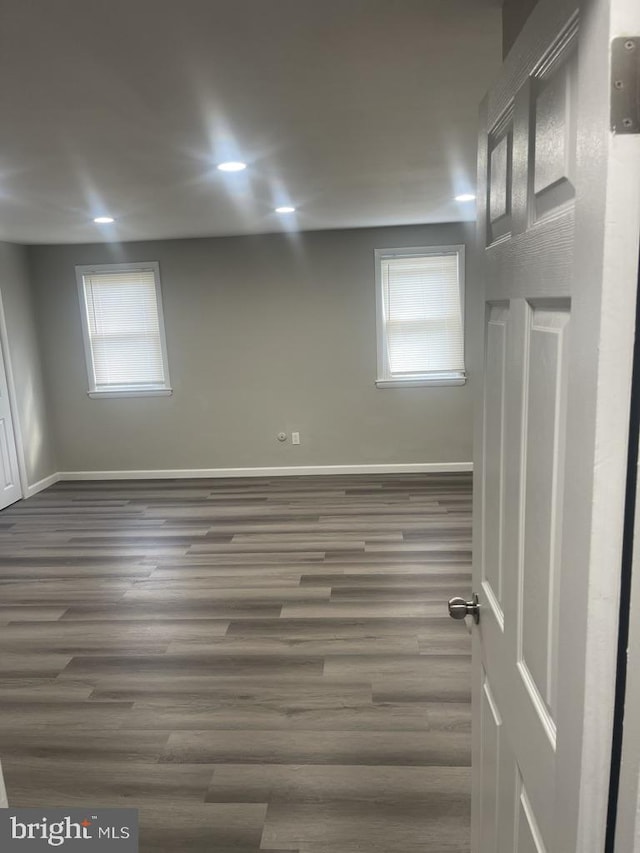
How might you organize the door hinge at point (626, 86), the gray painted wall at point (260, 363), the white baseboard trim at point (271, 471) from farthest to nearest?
the white baseboard trim at point (271, 471) < the gray painted wall at point (260, 363) < the door hinge at point (626, 86)

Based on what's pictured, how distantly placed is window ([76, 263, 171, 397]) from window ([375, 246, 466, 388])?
2.24 metres

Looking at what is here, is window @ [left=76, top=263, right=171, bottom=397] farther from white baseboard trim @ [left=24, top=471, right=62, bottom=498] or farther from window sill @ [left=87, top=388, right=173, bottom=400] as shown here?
white baseboard trim @ [left=24, top=471, right=62, bottom=498]

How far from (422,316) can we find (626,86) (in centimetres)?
538

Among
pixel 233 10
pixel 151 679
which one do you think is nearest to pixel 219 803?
pixel 151 679

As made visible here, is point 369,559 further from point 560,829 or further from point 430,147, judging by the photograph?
point 560,829

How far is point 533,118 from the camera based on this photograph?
0.91 m

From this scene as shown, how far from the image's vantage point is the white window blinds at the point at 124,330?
6.05 m

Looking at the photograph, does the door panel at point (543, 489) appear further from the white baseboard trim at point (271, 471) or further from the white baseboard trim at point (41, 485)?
the white baseboard trim at point (41, 485)

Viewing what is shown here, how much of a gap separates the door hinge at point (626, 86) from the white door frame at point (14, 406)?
598cm

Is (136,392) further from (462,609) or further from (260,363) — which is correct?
(462,609)

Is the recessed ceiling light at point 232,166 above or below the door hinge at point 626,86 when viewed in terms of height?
above

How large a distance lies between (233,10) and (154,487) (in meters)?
5.06

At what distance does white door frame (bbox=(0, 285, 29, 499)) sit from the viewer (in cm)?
562

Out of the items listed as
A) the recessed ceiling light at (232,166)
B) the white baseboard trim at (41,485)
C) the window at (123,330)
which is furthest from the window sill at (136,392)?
the recessed ceiling light at (232,166)
